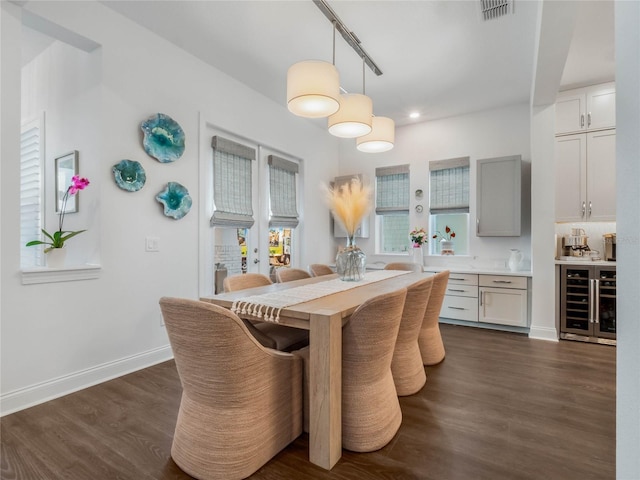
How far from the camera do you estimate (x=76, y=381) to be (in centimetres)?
257

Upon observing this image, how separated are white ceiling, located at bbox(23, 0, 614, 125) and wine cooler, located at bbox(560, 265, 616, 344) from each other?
7.16ft

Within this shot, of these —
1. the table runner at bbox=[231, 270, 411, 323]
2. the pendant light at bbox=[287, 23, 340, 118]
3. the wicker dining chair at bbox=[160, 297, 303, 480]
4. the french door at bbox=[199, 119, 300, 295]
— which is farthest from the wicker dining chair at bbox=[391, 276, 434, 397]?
the french door at bbox=[199, 119, 300, 295]

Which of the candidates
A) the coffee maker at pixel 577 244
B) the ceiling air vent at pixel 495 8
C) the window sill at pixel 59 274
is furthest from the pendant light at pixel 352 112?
the coffee maker at pixel 577 244

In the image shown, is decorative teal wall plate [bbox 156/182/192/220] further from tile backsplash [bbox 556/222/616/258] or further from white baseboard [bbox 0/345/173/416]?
tile backsplash [bbox 556/222/616/258]

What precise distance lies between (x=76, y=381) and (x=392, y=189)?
4555 mm

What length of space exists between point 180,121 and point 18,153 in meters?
1.35

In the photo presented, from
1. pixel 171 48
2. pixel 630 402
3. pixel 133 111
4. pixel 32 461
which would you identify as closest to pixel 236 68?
pixel 171 48

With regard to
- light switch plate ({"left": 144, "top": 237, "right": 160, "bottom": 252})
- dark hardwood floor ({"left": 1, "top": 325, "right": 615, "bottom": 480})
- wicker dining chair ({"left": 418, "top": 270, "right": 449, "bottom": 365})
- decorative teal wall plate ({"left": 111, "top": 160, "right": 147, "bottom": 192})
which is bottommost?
dark hardwood floor ({"left": 1, "top": 325, "right": 615, "bottom": 480})

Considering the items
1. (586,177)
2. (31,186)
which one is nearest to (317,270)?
(31,186)

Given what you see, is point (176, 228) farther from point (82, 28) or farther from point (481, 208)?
point (481, 208)

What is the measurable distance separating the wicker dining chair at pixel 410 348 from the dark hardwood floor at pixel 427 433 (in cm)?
10

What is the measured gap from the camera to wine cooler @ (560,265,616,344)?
11.9ft

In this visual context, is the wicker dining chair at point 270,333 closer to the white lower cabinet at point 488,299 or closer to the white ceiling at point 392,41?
the white ceiling at point 392,41

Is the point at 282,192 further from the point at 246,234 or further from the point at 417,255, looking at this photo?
the point at 417,255
